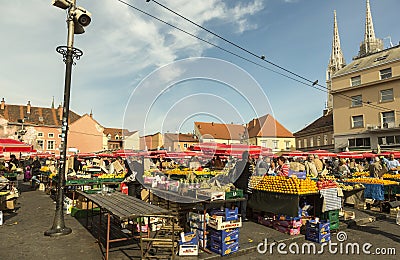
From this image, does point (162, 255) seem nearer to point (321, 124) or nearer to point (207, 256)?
point (207, 256)

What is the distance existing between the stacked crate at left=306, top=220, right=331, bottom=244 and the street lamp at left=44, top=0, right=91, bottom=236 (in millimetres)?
6081

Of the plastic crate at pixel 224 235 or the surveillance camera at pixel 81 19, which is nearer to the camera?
the plastic crate at pixel 224 235

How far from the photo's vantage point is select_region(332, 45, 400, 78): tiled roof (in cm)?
3312

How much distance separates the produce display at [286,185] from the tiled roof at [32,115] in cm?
5638

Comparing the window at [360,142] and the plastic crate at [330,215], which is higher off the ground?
the window at [360,142]

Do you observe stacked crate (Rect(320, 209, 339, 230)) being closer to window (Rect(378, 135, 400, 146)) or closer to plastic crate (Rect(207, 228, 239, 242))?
plastic crate (Rect(207, 228, 239, 242))

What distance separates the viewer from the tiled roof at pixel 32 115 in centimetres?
5322

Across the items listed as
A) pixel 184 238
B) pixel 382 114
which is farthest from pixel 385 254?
pixel 382 114

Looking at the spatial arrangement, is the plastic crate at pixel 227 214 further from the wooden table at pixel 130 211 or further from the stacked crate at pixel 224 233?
the wooden table at pixel 130 211

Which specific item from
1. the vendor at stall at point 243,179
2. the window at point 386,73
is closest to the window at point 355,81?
the window at point 386,73

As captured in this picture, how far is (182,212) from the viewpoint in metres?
6.77

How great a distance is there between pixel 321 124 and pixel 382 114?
24442mm

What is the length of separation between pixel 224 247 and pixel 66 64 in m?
5.93

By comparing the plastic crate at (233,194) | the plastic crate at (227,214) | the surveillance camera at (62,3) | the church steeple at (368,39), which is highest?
the church steeple at (368,39)
